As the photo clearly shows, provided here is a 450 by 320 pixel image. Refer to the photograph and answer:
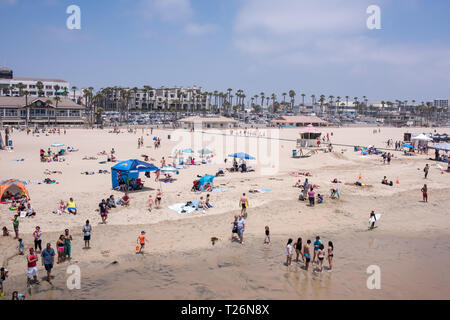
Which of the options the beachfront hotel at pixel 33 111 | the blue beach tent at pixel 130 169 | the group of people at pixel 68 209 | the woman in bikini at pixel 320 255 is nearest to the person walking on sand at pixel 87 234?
the group of people at pixel 68 209

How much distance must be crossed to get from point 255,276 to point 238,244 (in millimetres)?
2229

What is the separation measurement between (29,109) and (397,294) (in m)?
73.0

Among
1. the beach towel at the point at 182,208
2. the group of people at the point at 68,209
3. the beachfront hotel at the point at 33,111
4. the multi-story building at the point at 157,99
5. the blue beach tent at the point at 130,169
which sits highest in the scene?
the multi-story building at the point at 157,99

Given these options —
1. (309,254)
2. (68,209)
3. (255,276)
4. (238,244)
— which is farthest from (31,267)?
(309,254)

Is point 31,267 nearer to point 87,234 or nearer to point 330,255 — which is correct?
point 87,234

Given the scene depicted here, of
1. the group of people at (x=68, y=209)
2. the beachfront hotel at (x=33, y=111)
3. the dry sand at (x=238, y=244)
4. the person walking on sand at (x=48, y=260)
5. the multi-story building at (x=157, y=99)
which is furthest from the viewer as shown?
the multi-story building at (x=157, y=99)

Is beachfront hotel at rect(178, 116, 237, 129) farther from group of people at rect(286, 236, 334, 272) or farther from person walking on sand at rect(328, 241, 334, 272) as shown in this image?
person walking on sand at rect(328, 241, 334, 272)

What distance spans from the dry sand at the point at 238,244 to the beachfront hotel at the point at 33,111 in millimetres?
51722

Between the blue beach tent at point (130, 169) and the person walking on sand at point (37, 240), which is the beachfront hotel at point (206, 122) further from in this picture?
the person walking on sand at point (37, 240)

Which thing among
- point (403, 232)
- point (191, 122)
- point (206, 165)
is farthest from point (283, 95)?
point (403, 232)

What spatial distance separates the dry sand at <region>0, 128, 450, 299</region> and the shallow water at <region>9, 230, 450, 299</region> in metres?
0.03

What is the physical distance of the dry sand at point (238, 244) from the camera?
29.4 ft

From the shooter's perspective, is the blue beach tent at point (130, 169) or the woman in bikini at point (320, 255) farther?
the blue beach tent at point (130, 169)

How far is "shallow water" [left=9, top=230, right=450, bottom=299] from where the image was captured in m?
8.63
